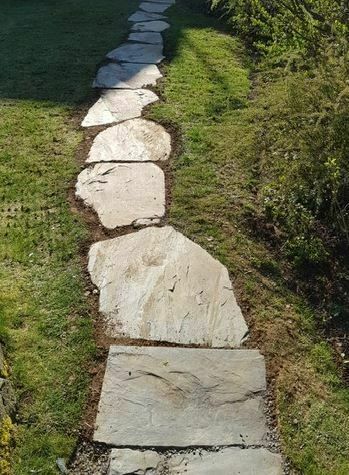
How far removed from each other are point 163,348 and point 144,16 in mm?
5441

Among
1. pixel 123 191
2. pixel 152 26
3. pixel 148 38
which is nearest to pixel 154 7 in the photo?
pixel 152 26

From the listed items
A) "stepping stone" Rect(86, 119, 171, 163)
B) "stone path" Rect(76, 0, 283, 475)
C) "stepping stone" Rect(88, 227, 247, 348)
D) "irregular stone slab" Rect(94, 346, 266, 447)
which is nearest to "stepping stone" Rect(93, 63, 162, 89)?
"stepping stone" Rect(86, 119, 171, 163)

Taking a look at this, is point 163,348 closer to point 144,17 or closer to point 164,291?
point 164,291

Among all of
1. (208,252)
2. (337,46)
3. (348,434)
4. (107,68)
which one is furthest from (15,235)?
(107,68)

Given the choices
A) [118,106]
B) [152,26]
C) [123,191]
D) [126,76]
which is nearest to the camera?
[123,191]

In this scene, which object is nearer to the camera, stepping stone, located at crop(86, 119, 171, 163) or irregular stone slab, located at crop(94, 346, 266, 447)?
irregular stone slab, located at crop(94, 346, 266, 447)

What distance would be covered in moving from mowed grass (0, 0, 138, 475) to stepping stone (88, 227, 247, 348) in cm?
13

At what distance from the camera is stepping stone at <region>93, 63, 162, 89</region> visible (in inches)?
187

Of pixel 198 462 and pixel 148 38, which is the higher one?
pixel 148 38

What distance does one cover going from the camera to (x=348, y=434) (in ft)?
6.89

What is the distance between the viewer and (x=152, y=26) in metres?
6.38

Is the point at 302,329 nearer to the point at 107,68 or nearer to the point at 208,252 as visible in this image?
the point at 208,252

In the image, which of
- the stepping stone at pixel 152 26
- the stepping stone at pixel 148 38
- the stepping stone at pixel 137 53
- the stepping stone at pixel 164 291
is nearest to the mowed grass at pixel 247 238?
the stepping stone at pixel 164 291

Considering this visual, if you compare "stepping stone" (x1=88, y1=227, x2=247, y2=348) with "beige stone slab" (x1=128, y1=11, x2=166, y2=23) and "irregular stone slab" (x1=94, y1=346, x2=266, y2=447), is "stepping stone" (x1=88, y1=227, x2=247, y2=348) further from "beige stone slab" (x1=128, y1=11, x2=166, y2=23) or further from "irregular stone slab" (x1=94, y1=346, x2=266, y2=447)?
"beige stone slab" (x1=128, y1=11, x2=166, y2=23)
